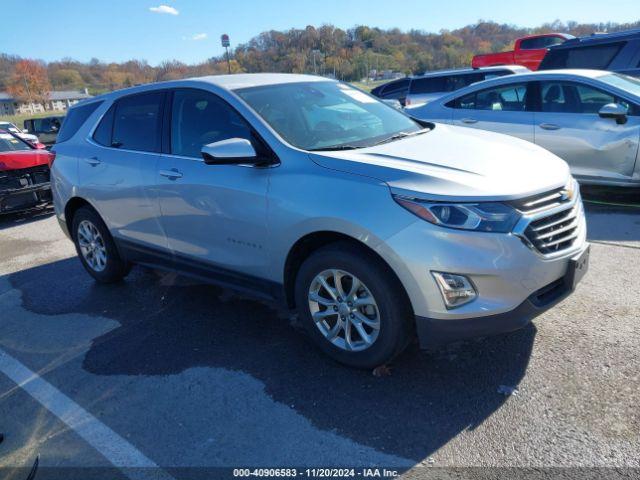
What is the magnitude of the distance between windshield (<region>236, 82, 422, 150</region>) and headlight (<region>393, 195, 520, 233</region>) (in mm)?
934

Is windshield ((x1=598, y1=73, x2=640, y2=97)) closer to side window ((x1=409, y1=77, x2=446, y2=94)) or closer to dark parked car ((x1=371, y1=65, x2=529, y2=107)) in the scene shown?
dark parked car ((x1=371, y1=65, x2=529, y2=107))

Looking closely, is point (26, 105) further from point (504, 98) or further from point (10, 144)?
point (504, 98)

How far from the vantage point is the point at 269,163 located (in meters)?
3.33

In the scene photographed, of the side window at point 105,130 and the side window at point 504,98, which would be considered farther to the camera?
the side window at point 504,98

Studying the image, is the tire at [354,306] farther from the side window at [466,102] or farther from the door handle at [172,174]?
the side window at [466,102]

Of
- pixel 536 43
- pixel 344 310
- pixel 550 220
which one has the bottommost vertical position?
pixel 344 310

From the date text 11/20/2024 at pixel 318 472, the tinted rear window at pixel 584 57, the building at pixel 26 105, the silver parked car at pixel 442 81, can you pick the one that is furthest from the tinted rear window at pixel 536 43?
the building at pixel 26 105

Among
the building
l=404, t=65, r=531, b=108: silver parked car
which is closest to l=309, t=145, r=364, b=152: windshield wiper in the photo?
l=404, t=65, r=531, b=108: silver parked car

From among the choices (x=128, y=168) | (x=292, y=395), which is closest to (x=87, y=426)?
(x=292, y=395)

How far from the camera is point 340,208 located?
293 cm

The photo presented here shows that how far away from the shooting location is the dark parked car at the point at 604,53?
866 cm

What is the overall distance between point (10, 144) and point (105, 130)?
5.49m

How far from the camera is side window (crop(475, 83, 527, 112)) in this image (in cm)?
675

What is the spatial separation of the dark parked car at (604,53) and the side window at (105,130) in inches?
320
